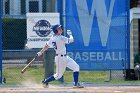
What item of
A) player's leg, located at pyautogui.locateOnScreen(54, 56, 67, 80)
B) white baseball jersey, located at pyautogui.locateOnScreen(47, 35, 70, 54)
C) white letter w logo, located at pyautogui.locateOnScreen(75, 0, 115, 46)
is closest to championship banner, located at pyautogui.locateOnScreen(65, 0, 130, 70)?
white letter w logo, located at pyautogui.locateOnScreen(75, 0, 115, 46)

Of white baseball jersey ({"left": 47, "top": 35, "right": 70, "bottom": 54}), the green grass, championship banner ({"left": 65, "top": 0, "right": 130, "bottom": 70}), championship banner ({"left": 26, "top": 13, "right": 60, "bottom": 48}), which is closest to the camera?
white baseball jersey ({"left": 47, "top": 35, "right": 70, "bottom": 54})

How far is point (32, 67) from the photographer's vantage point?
63.2 feet

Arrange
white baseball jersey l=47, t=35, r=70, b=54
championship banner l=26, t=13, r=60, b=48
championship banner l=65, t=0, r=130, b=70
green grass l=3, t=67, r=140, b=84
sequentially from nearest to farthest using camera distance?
white baseball jersey l=47, t=35, r=70, b=54
championship banner l=26, t=13, r=60, b=48
green grass l=3, t=67, r=140, b=84
championship banner l=65, t=0, r=130, b=70

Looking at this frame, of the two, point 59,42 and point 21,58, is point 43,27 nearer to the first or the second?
point 21,58

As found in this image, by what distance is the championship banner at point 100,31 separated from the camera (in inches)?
736

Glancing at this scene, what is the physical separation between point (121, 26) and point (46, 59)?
270cm

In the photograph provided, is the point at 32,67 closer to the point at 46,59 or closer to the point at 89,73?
the point at 46,59

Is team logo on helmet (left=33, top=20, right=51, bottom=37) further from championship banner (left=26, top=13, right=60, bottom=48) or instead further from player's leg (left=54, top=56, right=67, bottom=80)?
player's leg (left=54, top=56, right=67, bottom=80)

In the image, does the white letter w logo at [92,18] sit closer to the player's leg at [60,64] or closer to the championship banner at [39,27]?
the championship banner at [39,27]

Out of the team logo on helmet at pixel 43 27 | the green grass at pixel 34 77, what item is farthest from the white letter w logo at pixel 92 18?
the green grass at pixel 34 77

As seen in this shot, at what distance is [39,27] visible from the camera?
60.2 ft

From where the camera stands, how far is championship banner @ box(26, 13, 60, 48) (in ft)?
59.9

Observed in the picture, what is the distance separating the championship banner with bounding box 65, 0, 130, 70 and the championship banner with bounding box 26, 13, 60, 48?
2.54ft

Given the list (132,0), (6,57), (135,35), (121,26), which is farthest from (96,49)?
(132,0)
